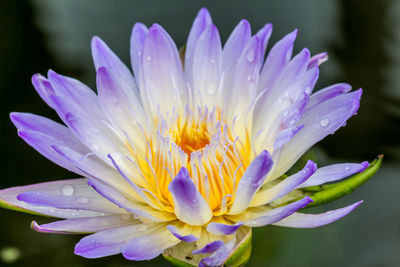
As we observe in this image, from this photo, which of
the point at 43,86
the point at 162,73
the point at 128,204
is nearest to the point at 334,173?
the point at 128,204

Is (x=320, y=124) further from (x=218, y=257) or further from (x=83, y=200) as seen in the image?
(x=83, y=200)

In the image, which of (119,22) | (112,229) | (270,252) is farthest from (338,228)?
(119,22)

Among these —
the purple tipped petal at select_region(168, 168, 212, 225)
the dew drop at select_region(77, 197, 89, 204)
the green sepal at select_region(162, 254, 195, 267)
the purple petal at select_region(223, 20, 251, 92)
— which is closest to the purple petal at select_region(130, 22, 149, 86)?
the purple petal at select_region(223, 20, 251, 92)

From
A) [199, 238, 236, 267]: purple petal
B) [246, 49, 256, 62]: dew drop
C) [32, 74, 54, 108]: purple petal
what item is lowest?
[199, 238, 236, 267]: purple petal

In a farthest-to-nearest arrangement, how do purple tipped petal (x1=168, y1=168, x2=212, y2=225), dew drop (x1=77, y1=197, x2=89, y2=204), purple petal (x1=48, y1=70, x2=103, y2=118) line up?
purple petal (x1=48, y1=70, x2=103, y2=118) < dew drop (x1=77, y1=197, x2=89, y2=204) < purple tipped petal (x1=168, y1=168, x2=212, y2=225)

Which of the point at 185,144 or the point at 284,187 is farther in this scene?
the point at 185,144

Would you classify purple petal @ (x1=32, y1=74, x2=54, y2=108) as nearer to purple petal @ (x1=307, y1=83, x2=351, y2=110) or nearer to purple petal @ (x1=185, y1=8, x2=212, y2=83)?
purple petal @ (x1=185, y1=8, x2=212, y2=83)

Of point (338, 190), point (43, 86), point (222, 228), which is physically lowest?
point (338, 190)

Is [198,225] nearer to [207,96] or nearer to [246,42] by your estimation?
[207,96]
